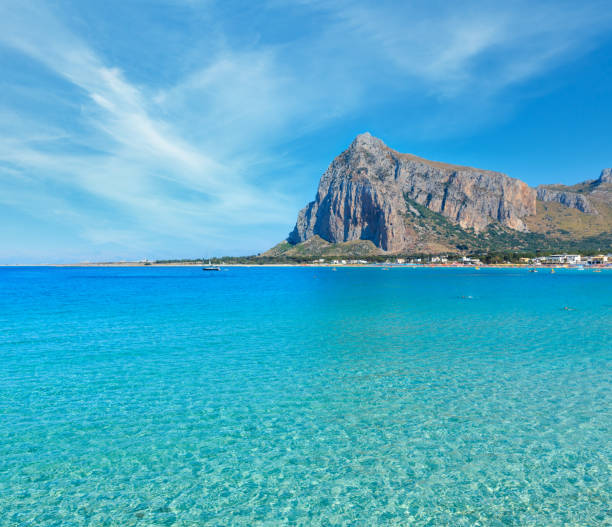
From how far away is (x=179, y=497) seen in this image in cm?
853

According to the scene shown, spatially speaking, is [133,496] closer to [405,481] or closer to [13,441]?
[13,441]

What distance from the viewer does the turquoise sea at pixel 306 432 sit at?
27.0 ft

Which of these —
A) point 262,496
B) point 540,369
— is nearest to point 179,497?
point 262,496

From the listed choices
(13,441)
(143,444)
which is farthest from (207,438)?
(13,441)

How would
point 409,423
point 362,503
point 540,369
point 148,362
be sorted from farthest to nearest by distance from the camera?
1. point 148,362
2. point 540,369
3. point 409,423
4. point 362,503

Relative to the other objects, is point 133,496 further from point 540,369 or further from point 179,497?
point 540,369

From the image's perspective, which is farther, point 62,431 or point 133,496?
point 62,431

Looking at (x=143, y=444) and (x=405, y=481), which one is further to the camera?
(x=143, y=444)

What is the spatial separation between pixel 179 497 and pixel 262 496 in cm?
172

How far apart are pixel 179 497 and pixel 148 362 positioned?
38.8ft

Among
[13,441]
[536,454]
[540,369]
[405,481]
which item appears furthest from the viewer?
[540,369]

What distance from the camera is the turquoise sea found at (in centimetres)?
822

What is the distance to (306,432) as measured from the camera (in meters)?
11.5

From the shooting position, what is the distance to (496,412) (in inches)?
504
